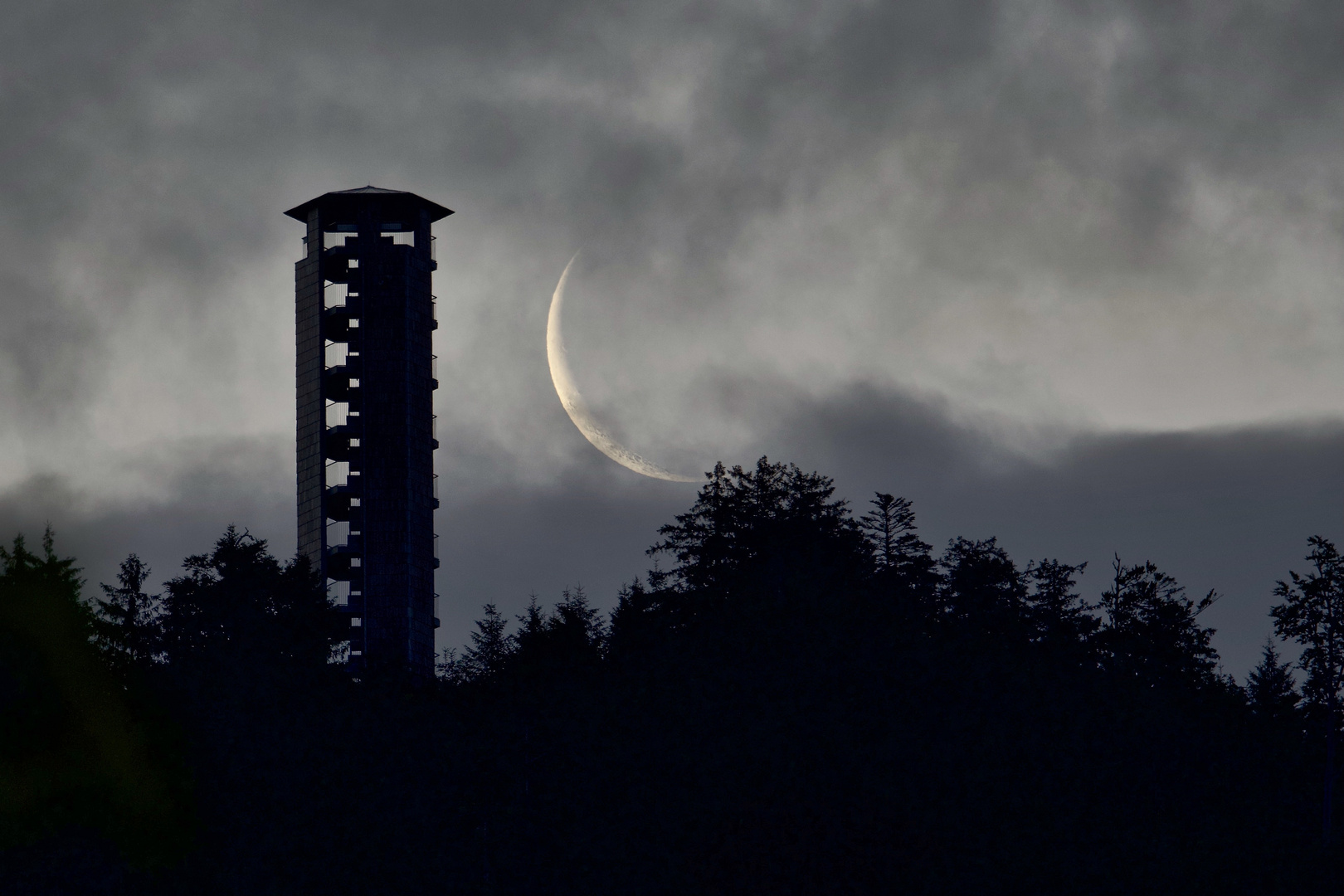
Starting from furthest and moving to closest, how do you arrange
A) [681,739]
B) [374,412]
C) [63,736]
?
[374,412] → [681,739] → [63,736]

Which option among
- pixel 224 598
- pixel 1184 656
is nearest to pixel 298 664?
pixel 224 598

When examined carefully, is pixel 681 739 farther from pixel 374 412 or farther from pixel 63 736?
pixel 374 412

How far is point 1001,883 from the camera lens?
61.6 m

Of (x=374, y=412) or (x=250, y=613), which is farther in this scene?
(x=374, y=412)

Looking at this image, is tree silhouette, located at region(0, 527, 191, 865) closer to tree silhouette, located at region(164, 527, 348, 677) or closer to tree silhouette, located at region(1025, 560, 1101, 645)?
tree silhouette, located at region(164, 527, 348, 677)

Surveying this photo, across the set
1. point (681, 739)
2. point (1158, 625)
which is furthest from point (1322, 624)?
point (681, 739)

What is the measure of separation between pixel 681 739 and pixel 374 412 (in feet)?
203

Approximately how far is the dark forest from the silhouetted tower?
21767 mm

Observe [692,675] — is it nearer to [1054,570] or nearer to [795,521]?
[795,521]

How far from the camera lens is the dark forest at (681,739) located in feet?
175

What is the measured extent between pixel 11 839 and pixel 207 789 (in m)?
8.61

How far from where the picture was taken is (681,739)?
206 feet

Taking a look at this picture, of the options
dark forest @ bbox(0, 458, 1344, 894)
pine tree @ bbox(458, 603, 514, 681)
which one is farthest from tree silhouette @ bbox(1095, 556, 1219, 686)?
pine tree @ bbox(458, 603, 514, 681)

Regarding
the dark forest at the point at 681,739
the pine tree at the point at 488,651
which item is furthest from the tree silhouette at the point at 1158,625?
the pine tree at the point at 488,651
